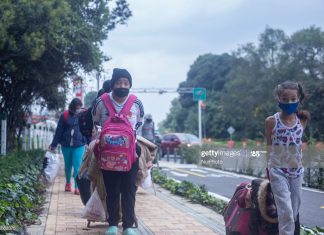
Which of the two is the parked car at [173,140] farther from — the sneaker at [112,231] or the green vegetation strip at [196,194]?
the sneaker at [112,231]

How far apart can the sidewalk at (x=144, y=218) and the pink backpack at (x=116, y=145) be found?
3.83 feet

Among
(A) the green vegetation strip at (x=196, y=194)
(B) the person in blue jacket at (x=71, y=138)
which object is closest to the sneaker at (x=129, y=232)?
(A) the green vegetation strip at (x=196, y=194)

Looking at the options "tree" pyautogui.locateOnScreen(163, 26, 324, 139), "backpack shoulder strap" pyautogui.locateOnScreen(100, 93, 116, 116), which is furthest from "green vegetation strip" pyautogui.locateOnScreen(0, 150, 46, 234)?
"tree" pyautogui.locateOnScreen(163, 26, 324, 139)

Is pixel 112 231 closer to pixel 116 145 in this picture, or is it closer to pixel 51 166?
pixel 116 145

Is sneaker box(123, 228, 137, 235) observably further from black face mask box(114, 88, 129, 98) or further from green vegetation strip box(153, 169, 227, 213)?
green vegetation strip box(153, 169, 227, 213)

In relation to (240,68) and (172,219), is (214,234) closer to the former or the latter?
(172,219)

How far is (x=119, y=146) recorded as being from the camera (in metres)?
5.36

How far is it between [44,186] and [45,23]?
3978 millimetres

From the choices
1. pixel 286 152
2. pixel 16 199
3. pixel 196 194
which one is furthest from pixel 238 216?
pixel 196 194

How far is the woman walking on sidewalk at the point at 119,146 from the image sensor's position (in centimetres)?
538

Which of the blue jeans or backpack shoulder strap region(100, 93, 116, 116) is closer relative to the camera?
backpack shoulder strap region(100, 93, 116, 116)

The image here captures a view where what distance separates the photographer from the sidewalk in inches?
250

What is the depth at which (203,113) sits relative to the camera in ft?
205

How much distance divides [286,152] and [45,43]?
8681 millimetres
